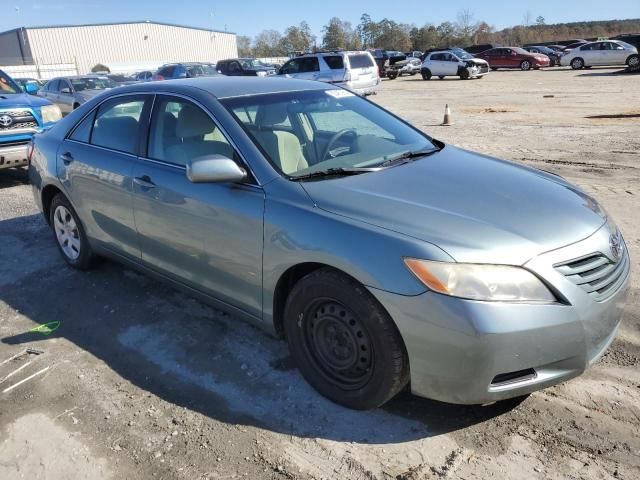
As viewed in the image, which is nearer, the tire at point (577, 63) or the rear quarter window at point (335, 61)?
the rear quarter window at point (335, 61)

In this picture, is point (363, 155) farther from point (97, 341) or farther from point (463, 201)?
point (97, 341)

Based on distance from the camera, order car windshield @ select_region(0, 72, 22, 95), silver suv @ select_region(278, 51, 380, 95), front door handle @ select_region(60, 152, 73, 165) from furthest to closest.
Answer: silver suv @ select_region(278, 51, 380, 95) → car windshield @ select_region(0, 72, 22, 95) → front door handle @ select_region(60, 152, 73, 165)

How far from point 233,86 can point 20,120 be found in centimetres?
617

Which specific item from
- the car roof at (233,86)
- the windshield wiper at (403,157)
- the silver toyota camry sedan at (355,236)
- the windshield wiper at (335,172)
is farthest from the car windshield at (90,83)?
the windshield wiper at (335,172)

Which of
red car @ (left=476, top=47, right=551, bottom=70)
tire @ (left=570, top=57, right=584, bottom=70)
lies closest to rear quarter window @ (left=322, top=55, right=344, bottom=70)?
tire @ (left=570, top=57, right=584, bottom=70)

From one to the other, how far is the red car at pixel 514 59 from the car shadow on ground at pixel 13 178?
1466 inches

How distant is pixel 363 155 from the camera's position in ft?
11.6

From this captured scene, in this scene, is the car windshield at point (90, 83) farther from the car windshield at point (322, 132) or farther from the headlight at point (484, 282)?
the headlight at point (484, 282)

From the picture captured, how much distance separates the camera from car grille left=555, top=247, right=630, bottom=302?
2.54 metres

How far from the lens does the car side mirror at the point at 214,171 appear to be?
120 inches

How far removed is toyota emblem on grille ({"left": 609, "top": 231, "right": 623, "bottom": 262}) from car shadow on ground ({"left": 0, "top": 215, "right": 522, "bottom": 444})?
96 centimetres

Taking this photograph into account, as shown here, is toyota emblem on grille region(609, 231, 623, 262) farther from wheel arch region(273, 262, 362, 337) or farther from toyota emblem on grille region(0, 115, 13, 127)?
toyota emblem on grille region(0, 115, 13, 127)

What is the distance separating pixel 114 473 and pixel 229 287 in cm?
120

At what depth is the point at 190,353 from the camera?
11.8 ft
